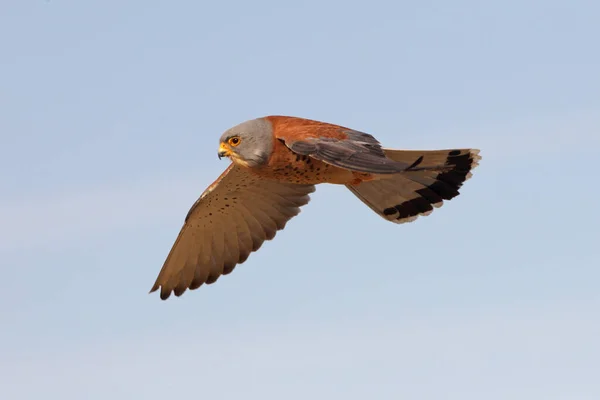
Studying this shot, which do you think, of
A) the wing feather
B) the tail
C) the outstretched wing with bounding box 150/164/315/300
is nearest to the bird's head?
the wing feather

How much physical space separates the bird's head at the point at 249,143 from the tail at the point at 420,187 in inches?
74.4

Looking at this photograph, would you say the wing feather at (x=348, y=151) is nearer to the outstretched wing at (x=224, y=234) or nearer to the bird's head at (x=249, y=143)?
the bird's head at (x=249, y=143)

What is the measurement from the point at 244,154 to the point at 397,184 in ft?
8.77

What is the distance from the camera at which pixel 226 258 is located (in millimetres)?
15359

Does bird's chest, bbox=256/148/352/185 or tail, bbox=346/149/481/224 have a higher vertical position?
tail, bbox=346/149/481/224

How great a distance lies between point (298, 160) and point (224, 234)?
3.08 meters

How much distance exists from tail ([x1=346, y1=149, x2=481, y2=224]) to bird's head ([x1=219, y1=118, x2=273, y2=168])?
1.89 metres

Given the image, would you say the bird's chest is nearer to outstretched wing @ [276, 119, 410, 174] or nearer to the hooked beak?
outstretched wing @ [276, 119, 410, 174]

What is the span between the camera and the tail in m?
14.0

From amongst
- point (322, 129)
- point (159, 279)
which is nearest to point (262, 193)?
point (159, 279)

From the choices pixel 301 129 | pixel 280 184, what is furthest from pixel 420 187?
pixel 301 129

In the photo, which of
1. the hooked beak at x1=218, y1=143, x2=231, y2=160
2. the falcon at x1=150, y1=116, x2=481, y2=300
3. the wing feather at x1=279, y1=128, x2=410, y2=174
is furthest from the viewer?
the hooked beak at x1=218, y1=143, x2=231, y2=160

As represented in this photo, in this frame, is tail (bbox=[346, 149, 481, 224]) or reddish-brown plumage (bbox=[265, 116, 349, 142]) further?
tail (bbox=[346, 149, 481, 224])

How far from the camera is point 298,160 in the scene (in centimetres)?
1261
